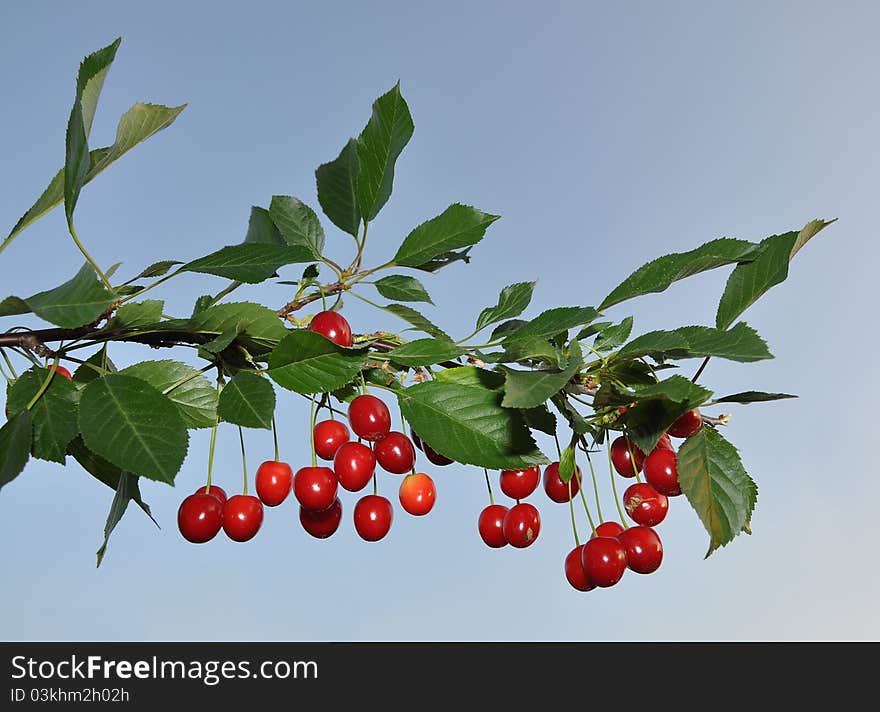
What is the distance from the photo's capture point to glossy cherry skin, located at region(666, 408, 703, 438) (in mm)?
1203

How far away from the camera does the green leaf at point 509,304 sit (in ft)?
4.19

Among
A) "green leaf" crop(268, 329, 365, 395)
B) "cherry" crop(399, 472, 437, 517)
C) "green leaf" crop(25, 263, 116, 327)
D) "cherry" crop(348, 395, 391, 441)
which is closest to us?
"green leaf" crop(25, 263, 116, 327)

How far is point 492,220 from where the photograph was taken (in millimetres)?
1252

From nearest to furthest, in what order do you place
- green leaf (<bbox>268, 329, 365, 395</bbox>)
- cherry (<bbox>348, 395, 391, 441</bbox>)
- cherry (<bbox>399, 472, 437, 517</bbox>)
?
green leaf (<bbox>268, 329, 365, 395</bbox>) < cherry (<bbox>348, 395, 391, 441</bbox>) < cherry (<bbox>399, 472, 437, 517</bbox>)

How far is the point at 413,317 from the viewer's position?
130cm

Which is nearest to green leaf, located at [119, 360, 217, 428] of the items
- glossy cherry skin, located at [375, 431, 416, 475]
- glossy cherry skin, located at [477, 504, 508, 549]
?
glossy cherry skin, located at [375, 431, 416, 475]

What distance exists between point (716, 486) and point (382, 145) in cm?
66

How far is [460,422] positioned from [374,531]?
30cm

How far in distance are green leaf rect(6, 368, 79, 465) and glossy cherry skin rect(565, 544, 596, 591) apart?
0.73 meters

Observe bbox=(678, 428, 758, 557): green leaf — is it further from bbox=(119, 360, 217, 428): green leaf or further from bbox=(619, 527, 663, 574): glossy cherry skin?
bbox=(119, 360, 217, 428): green leaf

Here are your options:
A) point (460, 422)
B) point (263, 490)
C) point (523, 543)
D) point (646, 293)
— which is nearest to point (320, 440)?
point (263, 490)

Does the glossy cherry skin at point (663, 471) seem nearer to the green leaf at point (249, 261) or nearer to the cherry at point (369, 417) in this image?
the cherry at point (369, 417)

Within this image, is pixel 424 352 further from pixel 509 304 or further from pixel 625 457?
pixel 625 457

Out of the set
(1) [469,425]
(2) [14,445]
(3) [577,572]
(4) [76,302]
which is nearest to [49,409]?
(2) [14,445]
